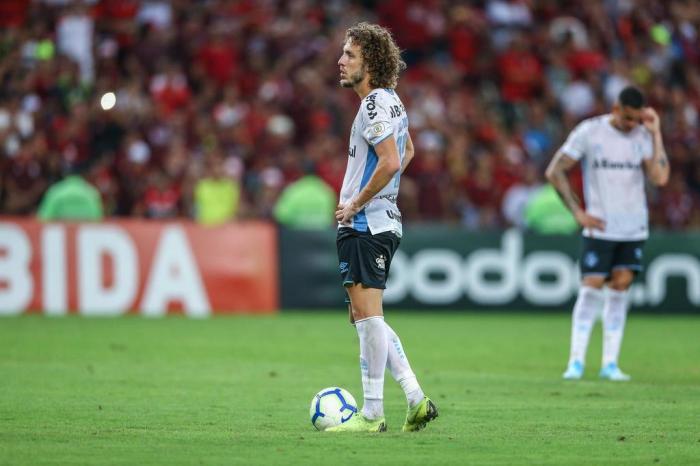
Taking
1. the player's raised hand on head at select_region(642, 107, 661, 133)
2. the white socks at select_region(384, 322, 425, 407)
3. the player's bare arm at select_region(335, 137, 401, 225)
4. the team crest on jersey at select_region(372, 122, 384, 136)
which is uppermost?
the player's raised hand on head at select_region(642, 107, 661, 133)

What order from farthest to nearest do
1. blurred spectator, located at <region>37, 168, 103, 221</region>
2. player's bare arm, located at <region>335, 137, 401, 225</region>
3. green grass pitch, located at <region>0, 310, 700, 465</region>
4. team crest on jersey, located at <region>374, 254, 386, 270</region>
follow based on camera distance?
1. blurred spectator, located at <region>37, 168, 103, 221</region>
2. team crest on jersey, located at <region>374, 254, 386, 270</region>
3. player's bare arm, located at <region>335, 137, 401, 225</region>
4. green grass pitch, located at <region>0, 310, 700, 465</region>

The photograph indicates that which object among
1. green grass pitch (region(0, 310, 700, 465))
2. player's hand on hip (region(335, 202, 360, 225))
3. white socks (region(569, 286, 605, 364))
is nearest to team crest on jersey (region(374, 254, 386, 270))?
player's hand on hip (region(335, 202, 360, 225))

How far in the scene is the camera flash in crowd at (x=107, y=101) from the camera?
22.2 m

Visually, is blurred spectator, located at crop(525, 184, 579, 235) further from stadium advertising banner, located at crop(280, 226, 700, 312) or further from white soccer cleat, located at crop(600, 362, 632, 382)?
white soccer cleat, located at crop(600, 362, 632, 382)

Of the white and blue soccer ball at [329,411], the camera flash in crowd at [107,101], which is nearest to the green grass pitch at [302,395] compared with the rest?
the white and blue soccer ball at [329,411]

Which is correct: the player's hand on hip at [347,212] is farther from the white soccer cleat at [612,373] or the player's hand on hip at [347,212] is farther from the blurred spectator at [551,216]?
the blurred spectator at [551,216]

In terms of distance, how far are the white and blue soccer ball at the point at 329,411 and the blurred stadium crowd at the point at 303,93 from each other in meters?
13.1

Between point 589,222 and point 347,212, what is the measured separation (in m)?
4.52

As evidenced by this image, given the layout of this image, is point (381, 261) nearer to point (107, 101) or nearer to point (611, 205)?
point (611, 205)

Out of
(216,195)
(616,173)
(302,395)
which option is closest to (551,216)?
(216,195)

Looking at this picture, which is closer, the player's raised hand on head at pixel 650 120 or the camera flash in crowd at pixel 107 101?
the player's raised hand on head at pixel 650 120

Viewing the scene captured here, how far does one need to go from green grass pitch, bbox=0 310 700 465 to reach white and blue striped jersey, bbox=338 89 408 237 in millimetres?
1428

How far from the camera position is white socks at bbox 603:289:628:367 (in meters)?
A: 12.4

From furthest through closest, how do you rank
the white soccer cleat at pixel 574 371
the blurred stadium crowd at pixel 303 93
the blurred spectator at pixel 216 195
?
1. the blurred stadium crowd at pixel 303 93
2. the blurred spectator at pixel 216 195
3. the white soccer cleat at pixel 574 371
